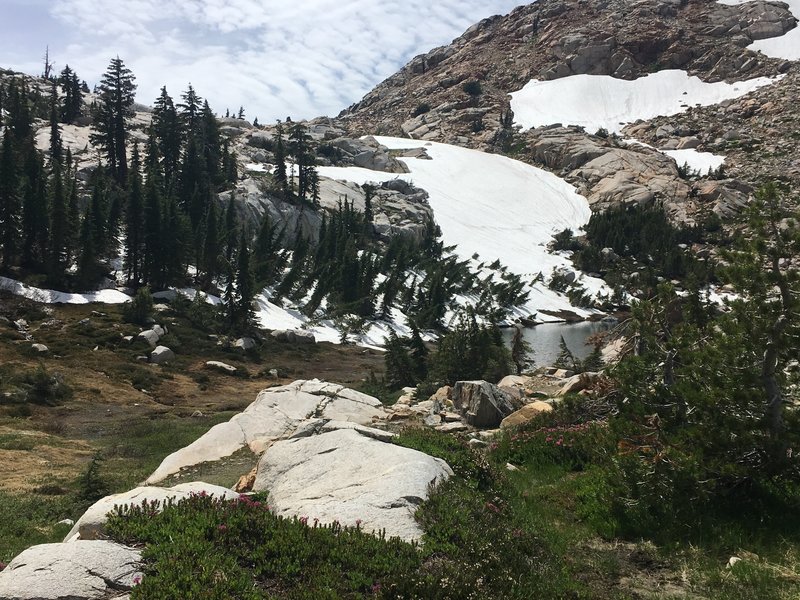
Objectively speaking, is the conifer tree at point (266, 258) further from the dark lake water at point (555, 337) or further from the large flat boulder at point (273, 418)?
the large flat boulder at point (273, 418)

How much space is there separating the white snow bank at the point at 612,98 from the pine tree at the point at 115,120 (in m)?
117

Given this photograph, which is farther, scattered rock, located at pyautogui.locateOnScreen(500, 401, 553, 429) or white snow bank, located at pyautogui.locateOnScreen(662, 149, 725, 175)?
white snow bank, located at pyautogui.locateOnScreen(662, 149, 725, 175)

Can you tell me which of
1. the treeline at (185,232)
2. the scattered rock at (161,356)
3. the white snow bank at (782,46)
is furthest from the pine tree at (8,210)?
the white snow bank at (782,46)

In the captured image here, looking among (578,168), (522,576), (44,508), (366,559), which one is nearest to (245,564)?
(366,559)

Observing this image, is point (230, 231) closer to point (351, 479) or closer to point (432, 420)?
point (432, 420)

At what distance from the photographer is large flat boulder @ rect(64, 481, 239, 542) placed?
627 centimetres

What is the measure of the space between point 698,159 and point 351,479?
145014 mm

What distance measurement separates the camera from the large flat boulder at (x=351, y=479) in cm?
691

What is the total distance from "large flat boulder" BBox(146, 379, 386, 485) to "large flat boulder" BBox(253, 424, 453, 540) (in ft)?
15.7

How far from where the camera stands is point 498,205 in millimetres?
119438

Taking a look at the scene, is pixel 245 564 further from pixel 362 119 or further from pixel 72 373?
pixel 362 119

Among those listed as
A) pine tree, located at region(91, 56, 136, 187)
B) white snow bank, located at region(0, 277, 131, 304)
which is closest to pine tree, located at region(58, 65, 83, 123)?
pine tree, located at region(91, 56, 136, 187)

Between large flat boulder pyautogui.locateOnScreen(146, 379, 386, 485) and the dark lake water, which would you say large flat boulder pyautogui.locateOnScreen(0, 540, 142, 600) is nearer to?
large flat boulder pyautogui.locateOnScreen(146, 379, 386, 485)

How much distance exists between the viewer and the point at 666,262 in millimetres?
95562
